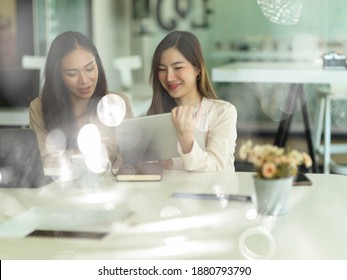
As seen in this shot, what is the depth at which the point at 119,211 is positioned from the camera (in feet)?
4.35

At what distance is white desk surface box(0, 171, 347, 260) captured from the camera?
3.84 feet

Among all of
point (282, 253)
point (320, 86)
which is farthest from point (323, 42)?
point (282, 253)

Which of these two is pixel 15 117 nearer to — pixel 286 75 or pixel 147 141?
pixel 147 141

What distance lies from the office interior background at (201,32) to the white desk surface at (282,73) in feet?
0.07

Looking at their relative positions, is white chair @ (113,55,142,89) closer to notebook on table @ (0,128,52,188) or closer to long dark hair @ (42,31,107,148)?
long dark hair @ (42,31,107,148)

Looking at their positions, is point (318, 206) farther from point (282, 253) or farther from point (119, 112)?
point (119, 112)

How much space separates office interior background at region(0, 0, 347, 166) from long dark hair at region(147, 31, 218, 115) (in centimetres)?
2

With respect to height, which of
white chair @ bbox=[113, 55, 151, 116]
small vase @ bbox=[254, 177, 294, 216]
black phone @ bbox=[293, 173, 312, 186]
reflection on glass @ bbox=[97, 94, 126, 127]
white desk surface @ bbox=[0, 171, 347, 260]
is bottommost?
white desk surface @ bbox=[0, 171, 347, 260]

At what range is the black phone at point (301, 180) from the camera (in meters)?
1.46

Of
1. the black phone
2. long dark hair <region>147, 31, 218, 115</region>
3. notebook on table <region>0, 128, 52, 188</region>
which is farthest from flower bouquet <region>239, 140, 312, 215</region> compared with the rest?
notebook on table <region>0, 128, 52, 188</region>

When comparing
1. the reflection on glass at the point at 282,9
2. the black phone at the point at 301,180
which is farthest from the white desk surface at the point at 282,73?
the black phone at the point at 301,180

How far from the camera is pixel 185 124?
4.88 feet

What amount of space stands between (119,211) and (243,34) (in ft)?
2.23
